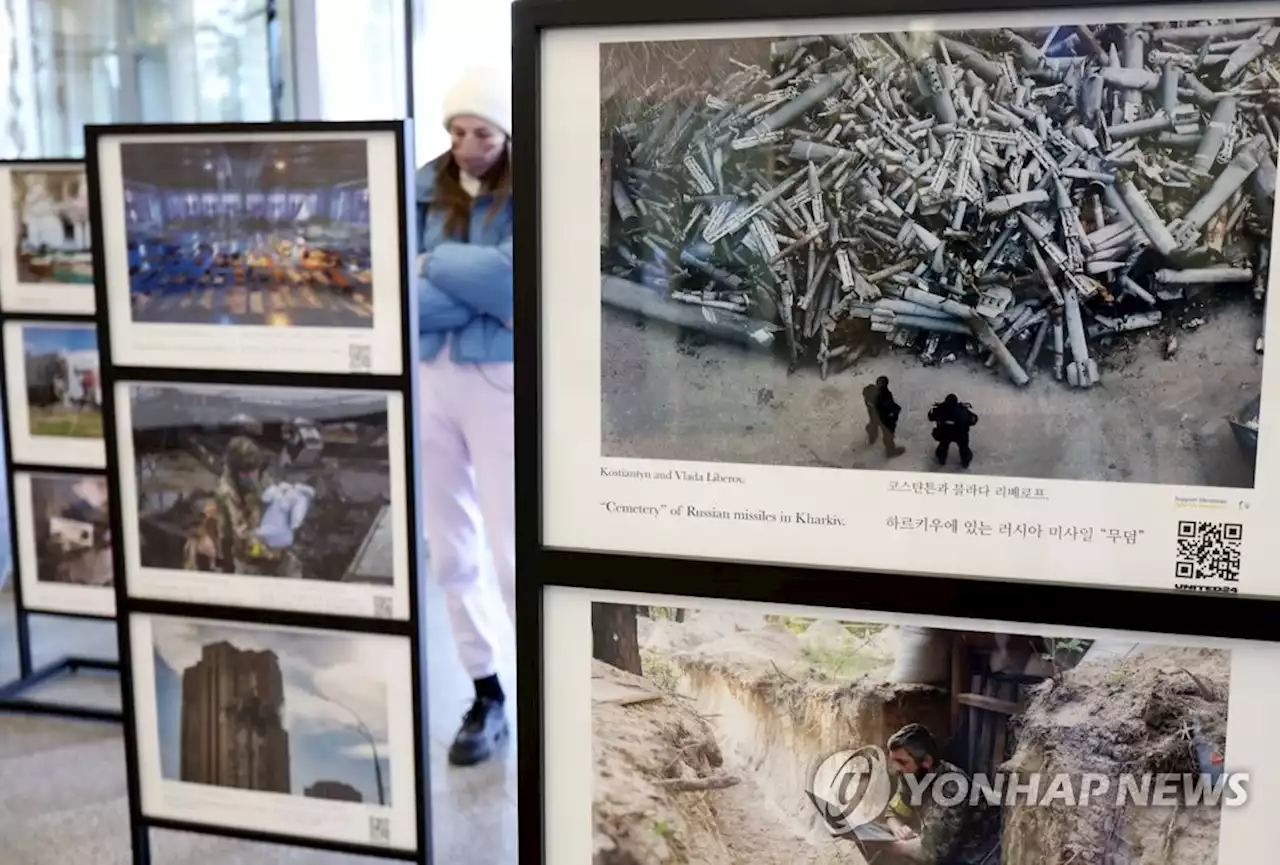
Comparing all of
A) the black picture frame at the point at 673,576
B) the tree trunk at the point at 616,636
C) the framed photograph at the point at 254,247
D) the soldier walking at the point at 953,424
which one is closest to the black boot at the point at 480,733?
the framed photograph at the point at 254,247

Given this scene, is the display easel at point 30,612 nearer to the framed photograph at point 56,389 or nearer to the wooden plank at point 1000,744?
the framed photograph at point 56,389

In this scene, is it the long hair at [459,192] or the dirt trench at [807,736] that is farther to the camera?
the long hair at [459,192]

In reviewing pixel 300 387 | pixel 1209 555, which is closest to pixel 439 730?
pixel 300 387

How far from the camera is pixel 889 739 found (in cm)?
87

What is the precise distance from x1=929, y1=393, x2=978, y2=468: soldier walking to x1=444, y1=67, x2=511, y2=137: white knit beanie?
4.65ft

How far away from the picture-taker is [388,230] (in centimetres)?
133

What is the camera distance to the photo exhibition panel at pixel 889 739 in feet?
2.67

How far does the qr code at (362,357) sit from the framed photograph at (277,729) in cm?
34

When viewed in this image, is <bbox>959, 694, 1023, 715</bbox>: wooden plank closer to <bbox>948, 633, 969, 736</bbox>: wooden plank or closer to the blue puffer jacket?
<bbox>948, 633, 969, 736</bbox>: wooden plank

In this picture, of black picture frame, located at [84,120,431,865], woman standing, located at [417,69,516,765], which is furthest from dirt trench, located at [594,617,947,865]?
woman standing, located at [417,69,516,765]

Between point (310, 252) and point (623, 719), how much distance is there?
744 millimetres

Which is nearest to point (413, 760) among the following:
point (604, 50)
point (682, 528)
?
point (682, 528)

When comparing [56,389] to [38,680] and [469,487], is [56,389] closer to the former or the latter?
[38,680]

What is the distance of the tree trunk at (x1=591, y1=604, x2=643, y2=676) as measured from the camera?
2.96 feet
